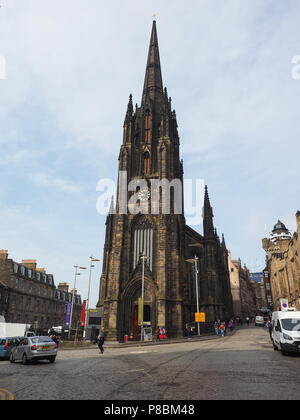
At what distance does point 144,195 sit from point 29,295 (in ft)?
99.6

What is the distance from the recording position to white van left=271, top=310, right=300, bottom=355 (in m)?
13.6

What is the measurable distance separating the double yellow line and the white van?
11572mm

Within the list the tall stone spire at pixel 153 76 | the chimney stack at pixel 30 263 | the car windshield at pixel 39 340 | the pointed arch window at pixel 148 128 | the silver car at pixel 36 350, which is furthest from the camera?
the chimney stack at pixel 30 263

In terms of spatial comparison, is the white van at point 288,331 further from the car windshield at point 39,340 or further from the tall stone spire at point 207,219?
the tall stone spire at point 207,219

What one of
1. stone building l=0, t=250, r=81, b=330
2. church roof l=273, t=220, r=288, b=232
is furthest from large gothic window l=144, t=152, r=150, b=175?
church roof l=273, t=220, r=288, b=232

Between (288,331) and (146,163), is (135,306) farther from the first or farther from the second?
(288,331)

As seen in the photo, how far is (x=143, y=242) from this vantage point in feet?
131

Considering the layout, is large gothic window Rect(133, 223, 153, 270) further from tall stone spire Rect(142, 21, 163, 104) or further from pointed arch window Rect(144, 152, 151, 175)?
tall stone spire Rect(142, 21, 163, 104)

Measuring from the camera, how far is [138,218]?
41.3 meters

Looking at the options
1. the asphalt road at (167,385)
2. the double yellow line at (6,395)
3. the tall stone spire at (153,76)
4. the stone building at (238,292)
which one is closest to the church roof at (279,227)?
the stone building at (238,292)

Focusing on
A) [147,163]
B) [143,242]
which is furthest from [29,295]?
[147,163]

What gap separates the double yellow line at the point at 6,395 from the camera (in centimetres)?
638

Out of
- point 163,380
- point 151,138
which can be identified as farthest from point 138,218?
point 163,380
